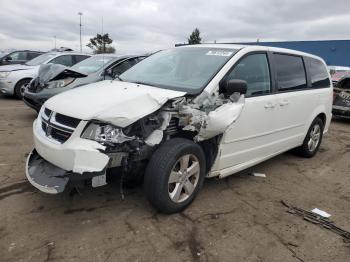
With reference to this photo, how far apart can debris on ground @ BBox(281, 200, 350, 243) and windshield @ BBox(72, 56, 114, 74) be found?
560 cm

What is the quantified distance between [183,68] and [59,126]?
1.66 meters

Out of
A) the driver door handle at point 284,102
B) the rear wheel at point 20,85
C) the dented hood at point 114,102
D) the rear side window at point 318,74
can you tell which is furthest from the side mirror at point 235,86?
the rear wheel at point 20,85

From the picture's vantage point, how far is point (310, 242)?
3.20 meters

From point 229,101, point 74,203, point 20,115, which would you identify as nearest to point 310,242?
point 229,101

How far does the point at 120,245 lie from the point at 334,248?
6.10 feet

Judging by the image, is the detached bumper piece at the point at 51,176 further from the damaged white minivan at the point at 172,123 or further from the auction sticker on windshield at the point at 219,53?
the auction sticker on windshield at the point at 219,53

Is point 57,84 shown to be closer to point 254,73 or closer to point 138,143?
point 254,73

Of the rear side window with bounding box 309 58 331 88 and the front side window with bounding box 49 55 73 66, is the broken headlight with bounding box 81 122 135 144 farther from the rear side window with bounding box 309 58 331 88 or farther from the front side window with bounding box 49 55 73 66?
the front side window with bounding box 49 55 73 66

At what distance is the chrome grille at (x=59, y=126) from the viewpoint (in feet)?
10.5

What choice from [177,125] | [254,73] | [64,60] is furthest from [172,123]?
[64,60]

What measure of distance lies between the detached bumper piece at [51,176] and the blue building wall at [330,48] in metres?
27.7

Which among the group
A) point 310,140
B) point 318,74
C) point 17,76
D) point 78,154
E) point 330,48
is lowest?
point 310,140

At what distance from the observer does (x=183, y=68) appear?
4242 mm

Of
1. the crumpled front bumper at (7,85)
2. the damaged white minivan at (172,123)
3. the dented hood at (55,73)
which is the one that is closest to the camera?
the damaged white minivan at (172,123)
